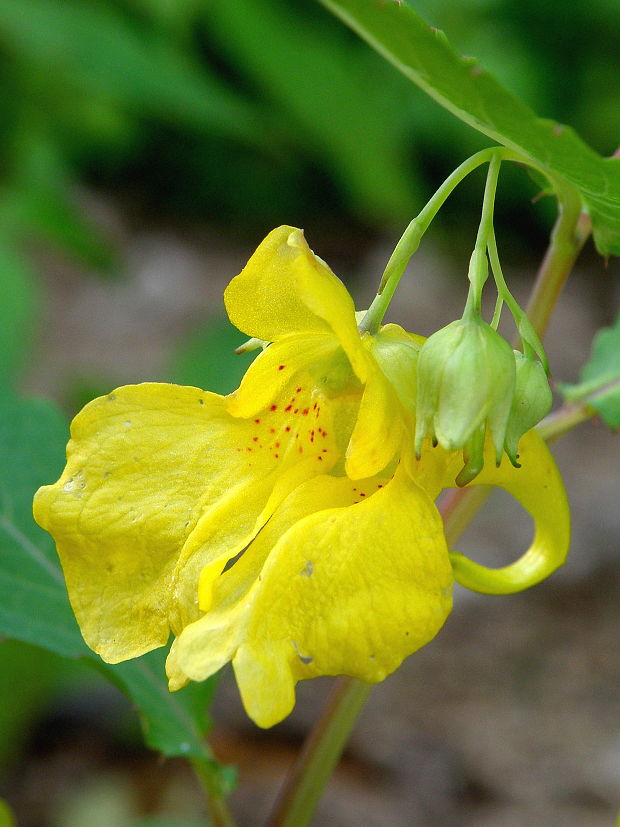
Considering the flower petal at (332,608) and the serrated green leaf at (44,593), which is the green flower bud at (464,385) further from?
the serrated green leaf at (44,593)

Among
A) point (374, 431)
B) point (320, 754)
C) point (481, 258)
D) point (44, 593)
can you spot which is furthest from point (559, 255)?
point (44, 593)

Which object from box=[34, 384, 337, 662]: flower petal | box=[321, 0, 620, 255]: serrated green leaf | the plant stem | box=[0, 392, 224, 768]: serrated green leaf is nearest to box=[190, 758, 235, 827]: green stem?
box=[0, 392, 224, 768]: serrated green leaf

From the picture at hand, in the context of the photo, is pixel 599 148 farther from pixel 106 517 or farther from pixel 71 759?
pixel 106 517

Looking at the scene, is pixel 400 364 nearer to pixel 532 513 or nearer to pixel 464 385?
pixel 464 385

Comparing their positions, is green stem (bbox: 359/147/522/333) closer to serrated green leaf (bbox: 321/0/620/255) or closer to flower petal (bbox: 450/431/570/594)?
serrated green leaf (bbox: 321/0/620/255)

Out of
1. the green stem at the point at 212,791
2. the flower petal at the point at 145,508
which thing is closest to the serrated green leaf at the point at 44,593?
the green stem at the point at 212,791

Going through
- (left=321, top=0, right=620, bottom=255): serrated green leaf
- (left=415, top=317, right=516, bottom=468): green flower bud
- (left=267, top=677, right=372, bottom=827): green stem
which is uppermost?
(left=321, top=0, right=620, bottom=255): serrated green leaf

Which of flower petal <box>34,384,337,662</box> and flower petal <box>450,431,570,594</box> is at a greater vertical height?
flower petal <box>450,431,570,594</box>
